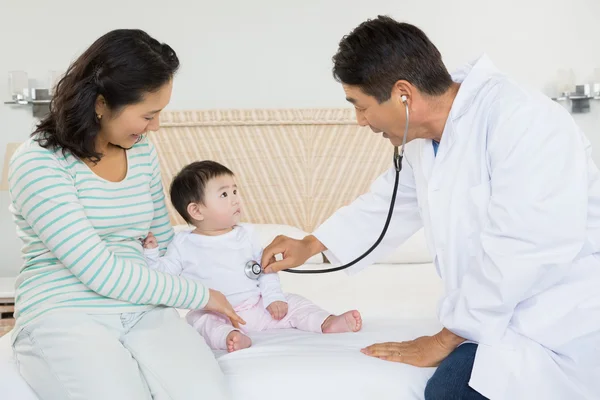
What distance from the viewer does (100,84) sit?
1548mm

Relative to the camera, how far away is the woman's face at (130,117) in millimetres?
1579

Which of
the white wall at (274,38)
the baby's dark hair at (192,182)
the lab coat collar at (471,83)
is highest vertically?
the lab coat collar at (471,83)

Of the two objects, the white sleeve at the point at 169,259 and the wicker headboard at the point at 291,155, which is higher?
the white sleeve at the point at 169,259

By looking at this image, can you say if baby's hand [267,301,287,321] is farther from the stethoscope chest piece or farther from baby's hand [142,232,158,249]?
baby's hand [142,232,158,249]

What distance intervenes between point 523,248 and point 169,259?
0.87m

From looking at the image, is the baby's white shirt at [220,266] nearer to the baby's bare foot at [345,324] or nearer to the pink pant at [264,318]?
the pink pant at [264,318]

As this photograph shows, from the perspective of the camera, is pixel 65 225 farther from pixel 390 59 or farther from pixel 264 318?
pixel 390 59

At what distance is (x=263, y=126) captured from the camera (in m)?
3.33

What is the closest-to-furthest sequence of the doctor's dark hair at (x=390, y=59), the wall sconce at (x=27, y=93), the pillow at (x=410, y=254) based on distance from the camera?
the doctor's dark hair at (x=390, y=59)
the pillow at (x=410, y=254)
the wall sconce at (x=27, y=93)

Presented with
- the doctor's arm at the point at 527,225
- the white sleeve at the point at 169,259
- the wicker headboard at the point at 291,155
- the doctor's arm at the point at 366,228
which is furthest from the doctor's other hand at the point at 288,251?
the wicker headboard at the point at 291,155

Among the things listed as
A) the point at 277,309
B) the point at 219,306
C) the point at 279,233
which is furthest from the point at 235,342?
the point at 279,233

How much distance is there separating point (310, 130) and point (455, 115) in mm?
1737

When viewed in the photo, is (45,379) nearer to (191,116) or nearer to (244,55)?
(191,116)

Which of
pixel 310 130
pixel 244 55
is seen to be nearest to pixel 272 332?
pixel 310 130
